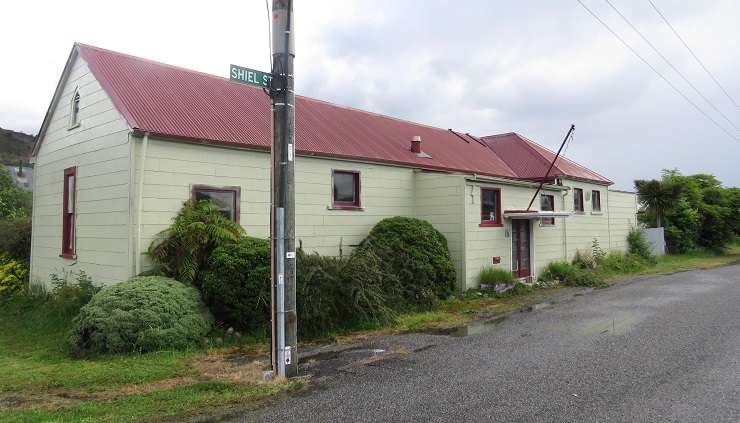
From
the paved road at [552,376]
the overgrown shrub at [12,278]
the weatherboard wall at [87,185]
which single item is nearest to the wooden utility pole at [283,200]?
the paved road at [552,376]

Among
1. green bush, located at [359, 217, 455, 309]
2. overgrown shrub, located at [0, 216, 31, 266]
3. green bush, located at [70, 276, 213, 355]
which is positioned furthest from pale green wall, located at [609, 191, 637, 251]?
overgrown shrub, located at [0, 216, 31, 266]

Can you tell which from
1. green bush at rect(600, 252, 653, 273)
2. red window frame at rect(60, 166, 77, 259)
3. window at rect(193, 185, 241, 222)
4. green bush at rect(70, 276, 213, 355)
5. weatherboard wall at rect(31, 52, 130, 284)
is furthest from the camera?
green bush at rect(600, 252, 653, 273)

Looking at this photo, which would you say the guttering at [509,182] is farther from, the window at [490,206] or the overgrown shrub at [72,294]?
the overgrown shrub at [72,294]

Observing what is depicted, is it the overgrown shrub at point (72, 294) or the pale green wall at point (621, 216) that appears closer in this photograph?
the overgrown shrub at point (72, 294)

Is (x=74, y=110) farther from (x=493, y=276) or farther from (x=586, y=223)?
(x=586, y=223)

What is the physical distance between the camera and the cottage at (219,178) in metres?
11.5

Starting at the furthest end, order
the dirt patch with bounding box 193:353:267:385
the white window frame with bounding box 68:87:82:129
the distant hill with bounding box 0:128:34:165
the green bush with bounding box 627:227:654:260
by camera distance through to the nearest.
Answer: the distant hill with bounding box 0:128:34:165, the green bush with bounding box 627:227:654:260, the white window frame with bounding box 68:87:82:129, the dirt patch with bounding box 193:353:267:385

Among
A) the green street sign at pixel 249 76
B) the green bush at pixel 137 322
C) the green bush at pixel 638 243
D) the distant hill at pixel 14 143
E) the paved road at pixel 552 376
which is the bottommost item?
the paved road at pixel 552 376

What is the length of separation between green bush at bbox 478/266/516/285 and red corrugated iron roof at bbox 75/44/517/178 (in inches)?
159

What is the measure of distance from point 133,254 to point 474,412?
799cm

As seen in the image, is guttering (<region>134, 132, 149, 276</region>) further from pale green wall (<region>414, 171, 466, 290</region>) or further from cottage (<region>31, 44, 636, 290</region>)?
pale green wall (<region>414, 171, 466, 290</region>)

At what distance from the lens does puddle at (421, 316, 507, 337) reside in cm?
994

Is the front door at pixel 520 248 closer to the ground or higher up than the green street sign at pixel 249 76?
closer to the ground

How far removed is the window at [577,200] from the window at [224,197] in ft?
49.3
